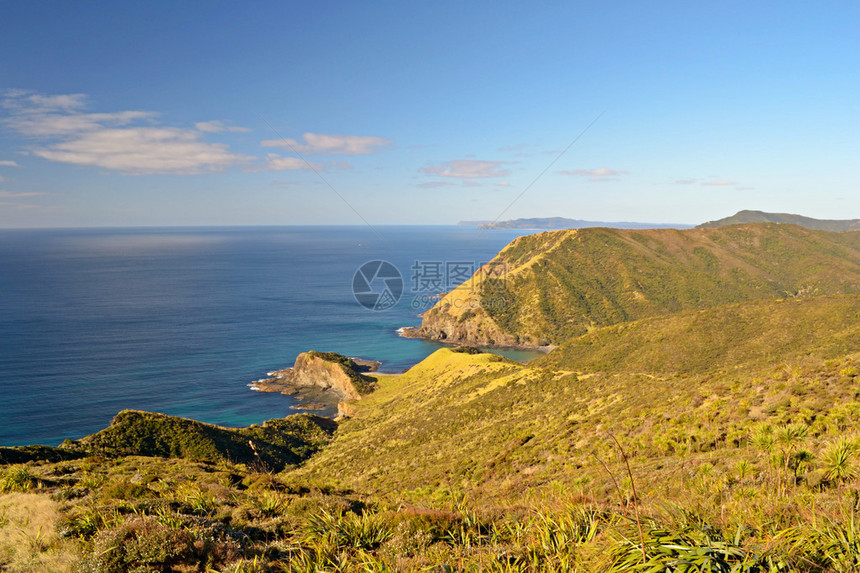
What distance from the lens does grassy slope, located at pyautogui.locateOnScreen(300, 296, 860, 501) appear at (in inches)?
718

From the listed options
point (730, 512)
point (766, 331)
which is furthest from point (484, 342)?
point (730, 512)

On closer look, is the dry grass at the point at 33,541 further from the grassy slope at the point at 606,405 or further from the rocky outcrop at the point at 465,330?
the rocky outcrop at the point at 465,330

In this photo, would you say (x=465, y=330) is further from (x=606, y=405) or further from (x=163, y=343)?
(x=606, y=405)

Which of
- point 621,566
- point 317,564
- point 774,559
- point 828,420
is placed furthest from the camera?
point 828,420

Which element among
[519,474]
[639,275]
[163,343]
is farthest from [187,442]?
[639,275]

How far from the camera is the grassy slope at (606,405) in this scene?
59.8 ft

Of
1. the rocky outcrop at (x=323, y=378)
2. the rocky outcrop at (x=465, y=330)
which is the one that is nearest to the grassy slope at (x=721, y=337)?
the rocky outcrop at (x=323, y=378)

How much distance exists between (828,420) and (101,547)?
22.7 m

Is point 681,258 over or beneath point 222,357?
over

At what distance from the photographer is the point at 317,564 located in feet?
23.1

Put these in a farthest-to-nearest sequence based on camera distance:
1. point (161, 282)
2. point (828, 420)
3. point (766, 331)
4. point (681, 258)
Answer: point (161, 282), point (681, 258), point (766, 331), point (828, 420)

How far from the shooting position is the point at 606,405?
3088 cm

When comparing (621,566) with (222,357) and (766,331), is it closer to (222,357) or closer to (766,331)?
(766,331)

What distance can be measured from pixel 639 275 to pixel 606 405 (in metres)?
116
